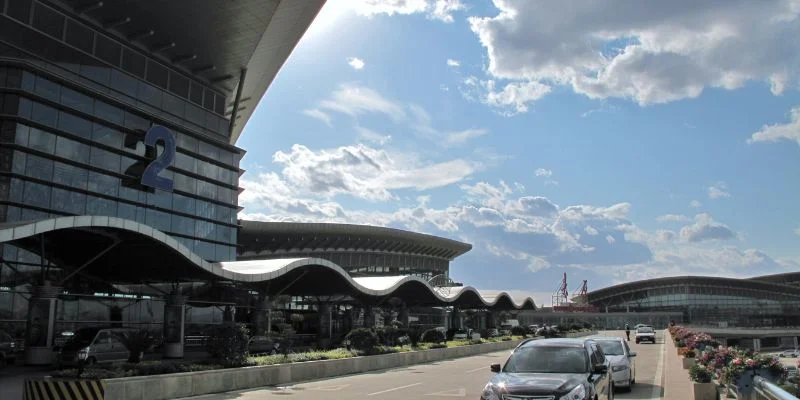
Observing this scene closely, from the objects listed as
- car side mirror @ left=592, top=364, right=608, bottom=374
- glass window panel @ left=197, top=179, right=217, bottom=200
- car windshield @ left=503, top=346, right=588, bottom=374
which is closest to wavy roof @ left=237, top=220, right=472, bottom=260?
glass window panel @ left=197, top=179, right=217, bottom=200

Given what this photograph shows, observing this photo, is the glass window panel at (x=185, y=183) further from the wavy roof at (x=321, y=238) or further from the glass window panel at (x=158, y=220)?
the wavy roof at (x=321, y=238)

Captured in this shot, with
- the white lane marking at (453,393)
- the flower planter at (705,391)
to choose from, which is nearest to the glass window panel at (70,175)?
the white lane marking at (453,393)

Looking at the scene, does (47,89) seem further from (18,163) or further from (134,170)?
(134,170)

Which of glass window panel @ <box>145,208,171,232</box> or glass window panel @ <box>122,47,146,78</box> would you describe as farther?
glass window panel @ <box>122,47,146,78</box>

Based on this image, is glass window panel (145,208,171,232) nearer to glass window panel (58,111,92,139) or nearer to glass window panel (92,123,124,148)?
glass window panel (92,123,124,148)

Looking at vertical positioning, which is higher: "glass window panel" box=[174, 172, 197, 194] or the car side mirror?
Answer: "glass window panel" box=[174, 172, 197, 194]

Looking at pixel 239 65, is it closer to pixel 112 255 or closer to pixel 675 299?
pixel 112 255

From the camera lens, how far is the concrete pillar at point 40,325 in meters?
24.1

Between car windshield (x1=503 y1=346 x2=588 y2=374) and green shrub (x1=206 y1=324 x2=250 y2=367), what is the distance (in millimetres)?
10771

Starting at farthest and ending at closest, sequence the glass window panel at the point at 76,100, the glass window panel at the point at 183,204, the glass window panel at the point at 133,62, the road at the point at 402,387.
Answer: the glass window panel at the point at 183,204, the glass window panel at the point at 133,62, the glass window panel at the point at 76,100, the road at the point at 402,387

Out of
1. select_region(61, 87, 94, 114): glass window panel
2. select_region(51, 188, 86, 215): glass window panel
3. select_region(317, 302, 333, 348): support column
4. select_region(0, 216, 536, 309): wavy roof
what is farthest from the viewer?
select_region(317, 302, 333, 348): support column

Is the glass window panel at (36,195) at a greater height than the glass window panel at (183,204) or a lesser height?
lesser

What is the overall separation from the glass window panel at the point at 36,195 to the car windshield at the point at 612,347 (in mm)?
25618

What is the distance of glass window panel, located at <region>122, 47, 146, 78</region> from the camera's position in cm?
3719
